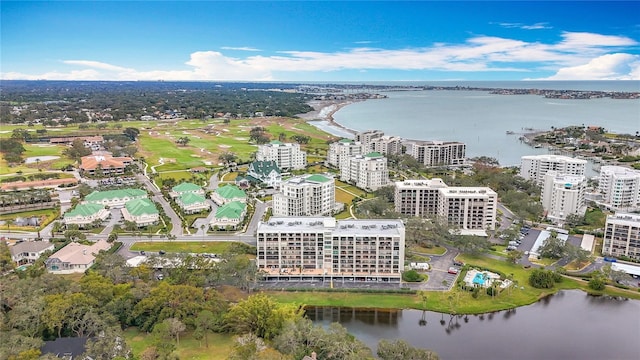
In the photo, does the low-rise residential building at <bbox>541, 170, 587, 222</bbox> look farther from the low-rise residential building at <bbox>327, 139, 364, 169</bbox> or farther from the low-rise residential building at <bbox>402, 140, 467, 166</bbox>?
the low-rise residential building at <bbox>327, 139, 364, 169</bbox>

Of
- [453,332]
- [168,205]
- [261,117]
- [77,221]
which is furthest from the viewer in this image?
[261,117]

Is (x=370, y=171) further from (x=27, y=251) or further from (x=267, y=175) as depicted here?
(x=27, y=251)

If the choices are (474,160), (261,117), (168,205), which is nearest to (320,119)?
(261,117)

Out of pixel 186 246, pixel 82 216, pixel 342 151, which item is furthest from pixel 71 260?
pixel 342 151

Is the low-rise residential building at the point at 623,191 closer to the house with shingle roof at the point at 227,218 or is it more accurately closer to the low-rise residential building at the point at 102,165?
the house with shingle roof at the point at 227,218

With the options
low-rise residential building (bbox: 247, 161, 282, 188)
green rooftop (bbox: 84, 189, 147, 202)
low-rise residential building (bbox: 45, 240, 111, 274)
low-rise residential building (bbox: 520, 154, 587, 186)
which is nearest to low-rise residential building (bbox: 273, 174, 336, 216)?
low-rise residential building (bbox: 247, 161, 282, 188)

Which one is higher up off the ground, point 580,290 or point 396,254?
point 396,254

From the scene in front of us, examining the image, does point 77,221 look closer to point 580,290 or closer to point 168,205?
point 168,205
